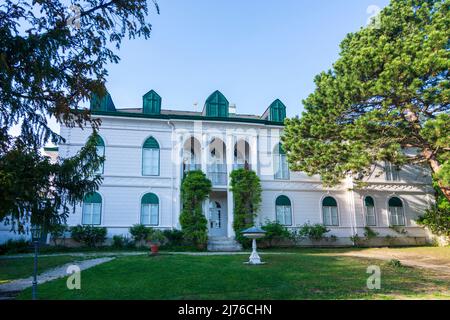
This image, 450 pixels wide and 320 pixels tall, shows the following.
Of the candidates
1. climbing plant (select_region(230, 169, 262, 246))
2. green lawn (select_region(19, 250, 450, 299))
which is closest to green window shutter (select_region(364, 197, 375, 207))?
climbing plant (select_region(230, 169, 262, 246))

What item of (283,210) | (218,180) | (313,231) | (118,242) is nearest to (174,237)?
(118,242)

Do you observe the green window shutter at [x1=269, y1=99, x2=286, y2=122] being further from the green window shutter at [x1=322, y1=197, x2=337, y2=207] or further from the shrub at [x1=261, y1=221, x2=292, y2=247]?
the shrub at [x1=261, y1=221, x2=292, y2=247]

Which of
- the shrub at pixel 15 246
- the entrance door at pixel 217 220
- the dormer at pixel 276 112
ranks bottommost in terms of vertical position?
the shrub at pixel 15 246

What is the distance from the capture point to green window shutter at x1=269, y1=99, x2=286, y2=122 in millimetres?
23500

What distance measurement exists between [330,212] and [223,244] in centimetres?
767

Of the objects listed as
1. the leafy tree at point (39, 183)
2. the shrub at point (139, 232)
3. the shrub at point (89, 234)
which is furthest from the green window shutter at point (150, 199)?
the leafy tree at point (39, 183)

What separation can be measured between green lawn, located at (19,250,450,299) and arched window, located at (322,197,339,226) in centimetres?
994

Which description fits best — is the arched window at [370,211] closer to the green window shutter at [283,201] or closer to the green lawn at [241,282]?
the green window shutter at [283,201]

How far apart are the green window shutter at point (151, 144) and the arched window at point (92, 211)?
4.15 metres

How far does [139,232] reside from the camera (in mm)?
19188

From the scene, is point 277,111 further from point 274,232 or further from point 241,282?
point 241,282

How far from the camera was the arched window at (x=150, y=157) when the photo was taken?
20812 millimetres

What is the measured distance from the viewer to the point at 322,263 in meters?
12.5
